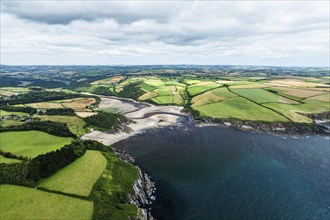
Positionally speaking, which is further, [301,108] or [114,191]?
[301,108]

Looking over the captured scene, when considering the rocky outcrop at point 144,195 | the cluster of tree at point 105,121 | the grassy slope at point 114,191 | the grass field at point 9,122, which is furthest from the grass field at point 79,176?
the grass field at point 9,122

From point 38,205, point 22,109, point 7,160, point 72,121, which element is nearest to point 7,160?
point 7,160

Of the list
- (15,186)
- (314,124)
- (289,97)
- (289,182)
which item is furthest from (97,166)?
(289,97)

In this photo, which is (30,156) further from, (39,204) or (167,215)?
(167,215)

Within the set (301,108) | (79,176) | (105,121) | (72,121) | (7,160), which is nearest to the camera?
(79,176)

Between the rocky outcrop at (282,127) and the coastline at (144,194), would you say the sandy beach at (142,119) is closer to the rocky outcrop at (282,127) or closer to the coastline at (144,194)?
the rocky outcrop at (282,127)

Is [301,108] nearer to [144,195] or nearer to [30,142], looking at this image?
[144,195]

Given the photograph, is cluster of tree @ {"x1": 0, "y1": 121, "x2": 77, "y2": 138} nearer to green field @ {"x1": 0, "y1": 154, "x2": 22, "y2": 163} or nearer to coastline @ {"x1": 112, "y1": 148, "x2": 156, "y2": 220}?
green field @ {"x1": 0, "y1": 154, "x2": 22, "y2": 163}
